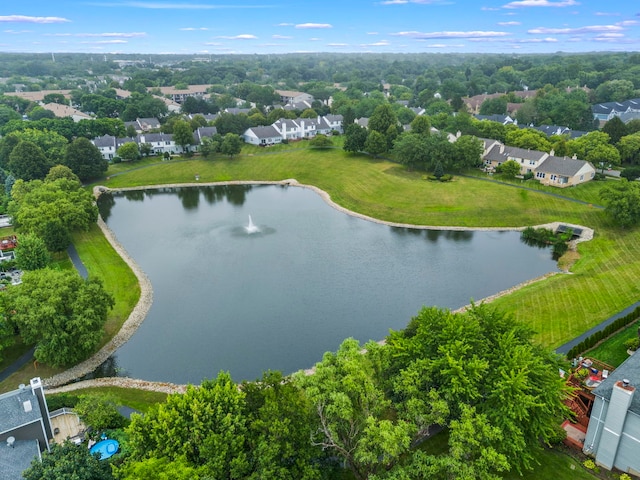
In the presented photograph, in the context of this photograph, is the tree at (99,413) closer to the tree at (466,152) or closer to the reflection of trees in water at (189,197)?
the reflection of trees in water at (189,197)

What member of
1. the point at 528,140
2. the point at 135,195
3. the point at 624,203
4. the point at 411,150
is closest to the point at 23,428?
the point at 135,195

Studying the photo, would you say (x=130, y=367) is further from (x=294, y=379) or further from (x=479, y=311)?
(x=479, y=311)

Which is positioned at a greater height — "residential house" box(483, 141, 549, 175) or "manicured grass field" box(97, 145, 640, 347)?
"residential house" box(483, 141, 549, 175)

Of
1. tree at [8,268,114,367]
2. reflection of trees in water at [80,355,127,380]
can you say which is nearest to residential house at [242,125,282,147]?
tree at [8,268,114,367]

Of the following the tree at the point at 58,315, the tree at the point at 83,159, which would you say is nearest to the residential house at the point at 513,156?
the tree at the point at 58,315

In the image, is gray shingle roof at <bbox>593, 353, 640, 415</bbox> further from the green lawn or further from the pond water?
the pond water

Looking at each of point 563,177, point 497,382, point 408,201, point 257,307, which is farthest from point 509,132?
point 497,382
